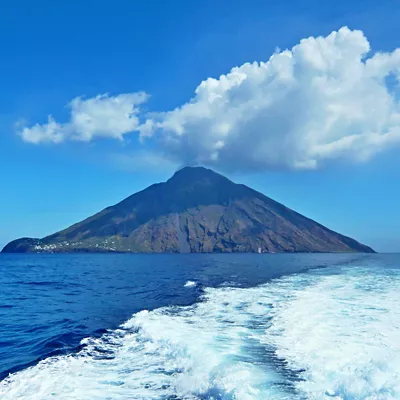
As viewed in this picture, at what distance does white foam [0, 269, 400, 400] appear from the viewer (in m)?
12.7

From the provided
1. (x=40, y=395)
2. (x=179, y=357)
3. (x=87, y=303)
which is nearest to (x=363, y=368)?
(x=179, y=357)

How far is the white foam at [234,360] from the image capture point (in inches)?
501

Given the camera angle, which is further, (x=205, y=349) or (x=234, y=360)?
(x=205, y=349)

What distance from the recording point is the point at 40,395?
1283 cm

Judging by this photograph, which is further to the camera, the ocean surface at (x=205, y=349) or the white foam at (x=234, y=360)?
the ocean surface at (x=205, y=349)

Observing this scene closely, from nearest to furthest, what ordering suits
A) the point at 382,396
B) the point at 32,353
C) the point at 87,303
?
the point at 382,396 < the point at 32,353 < the point at 87,303

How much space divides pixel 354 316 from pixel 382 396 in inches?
559

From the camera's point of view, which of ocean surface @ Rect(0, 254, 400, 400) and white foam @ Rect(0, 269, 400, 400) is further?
ocean surface @ Rect(0, 254, 400, 400)

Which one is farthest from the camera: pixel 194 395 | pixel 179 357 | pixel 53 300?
pixel 53 300

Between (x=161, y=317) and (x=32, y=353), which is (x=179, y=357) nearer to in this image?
(x=32, y=353)

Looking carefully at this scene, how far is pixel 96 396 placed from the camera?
41.9 ft

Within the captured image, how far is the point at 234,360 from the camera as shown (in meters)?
16.0

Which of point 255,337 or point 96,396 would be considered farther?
point 255,337

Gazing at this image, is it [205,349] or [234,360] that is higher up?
[205,349]
